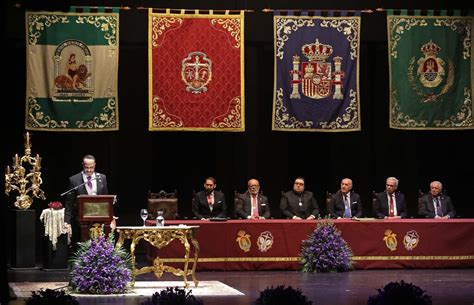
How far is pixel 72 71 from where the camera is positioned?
14.5m

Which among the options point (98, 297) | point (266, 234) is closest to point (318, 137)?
point (266, 234)

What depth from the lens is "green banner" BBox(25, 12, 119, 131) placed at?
14273 millimetres

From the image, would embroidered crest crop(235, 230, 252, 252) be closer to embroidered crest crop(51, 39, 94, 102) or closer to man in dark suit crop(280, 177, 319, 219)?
man in dark suit crop(280, 177, 319, 219)

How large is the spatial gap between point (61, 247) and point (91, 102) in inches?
74.8

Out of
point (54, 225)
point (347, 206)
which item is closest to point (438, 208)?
point (347, 206)

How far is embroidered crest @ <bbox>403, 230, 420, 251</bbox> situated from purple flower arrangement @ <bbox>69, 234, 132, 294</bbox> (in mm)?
4451

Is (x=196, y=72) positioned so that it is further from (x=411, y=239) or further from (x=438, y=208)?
(x=438, y=208)

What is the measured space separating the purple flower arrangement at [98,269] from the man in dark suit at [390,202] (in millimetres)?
4995

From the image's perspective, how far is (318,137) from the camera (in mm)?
15984

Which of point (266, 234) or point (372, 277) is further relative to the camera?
point (266, 234)

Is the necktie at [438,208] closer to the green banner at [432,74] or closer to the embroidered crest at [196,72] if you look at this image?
the green banner at [432,74]

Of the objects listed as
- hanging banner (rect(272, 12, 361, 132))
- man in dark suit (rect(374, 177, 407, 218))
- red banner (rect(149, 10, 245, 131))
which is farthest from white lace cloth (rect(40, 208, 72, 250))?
man in dark suit (rect(374, 177, 407, 218))

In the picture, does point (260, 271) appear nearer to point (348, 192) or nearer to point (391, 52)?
→ point (348, 192)

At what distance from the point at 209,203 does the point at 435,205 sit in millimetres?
3072
